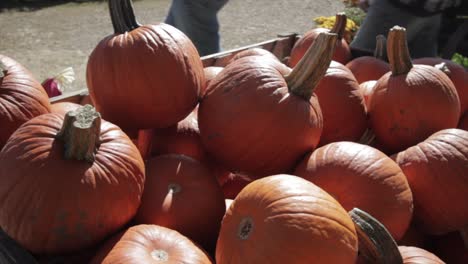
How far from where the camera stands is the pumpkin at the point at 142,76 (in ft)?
5.59

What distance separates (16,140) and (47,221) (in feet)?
0.78

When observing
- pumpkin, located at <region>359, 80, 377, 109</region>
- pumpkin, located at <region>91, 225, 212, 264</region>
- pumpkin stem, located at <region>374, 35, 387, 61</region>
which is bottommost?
pumpkin stem, located at <region>374, 35, 387, 61</region>

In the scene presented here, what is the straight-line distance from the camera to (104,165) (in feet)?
4.51

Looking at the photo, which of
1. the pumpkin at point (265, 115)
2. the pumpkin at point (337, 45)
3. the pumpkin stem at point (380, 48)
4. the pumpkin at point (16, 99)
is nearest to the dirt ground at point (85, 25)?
the pumpkin at point (337, 45)

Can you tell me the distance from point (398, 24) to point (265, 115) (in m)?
2.62

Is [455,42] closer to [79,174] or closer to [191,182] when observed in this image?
[191,182]

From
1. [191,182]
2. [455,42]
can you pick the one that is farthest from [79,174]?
[455,42]

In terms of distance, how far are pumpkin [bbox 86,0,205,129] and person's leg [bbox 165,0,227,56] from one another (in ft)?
7.88

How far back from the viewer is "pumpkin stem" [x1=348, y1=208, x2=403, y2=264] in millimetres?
1299

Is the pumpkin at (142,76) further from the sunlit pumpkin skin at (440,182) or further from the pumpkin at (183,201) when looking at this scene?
the sunlit pumpkin skin at (440,182)

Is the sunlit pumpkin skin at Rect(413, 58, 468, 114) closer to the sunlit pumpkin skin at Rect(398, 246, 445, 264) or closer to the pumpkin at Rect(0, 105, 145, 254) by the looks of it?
the sunlit pumpkin skin at Rect(398, 246, 445, 264)

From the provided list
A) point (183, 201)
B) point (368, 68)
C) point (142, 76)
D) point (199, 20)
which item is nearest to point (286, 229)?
point (183, 201)

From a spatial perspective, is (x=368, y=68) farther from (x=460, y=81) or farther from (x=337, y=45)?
(x=460, y=81)

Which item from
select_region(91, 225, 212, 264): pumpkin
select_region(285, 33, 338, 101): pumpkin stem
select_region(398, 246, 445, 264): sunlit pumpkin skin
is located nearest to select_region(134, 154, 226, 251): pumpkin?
select_region(91, 225, 212, 264): pumpkin
